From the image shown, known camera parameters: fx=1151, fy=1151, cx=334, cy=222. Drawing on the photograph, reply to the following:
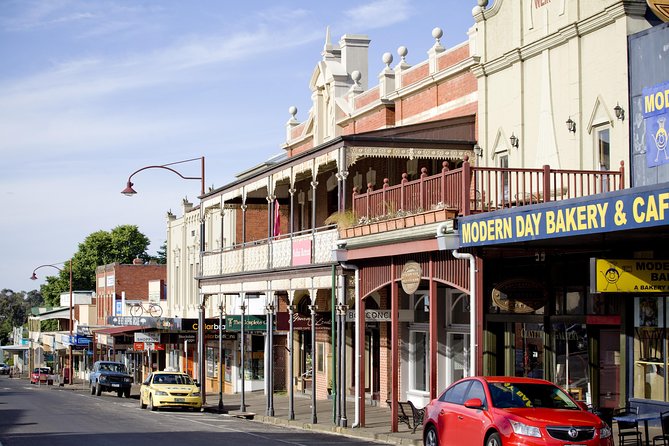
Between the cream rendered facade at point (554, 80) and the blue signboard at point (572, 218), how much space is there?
3.56 meters

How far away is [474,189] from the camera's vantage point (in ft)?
73.4

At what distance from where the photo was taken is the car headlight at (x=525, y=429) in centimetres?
1587

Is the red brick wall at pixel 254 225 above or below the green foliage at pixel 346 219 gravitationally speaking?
above

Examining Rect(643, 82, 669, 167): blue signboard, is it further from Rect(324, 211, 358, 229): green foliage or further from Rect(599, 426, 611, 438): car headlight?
Rect(324, 211, 358, 229): green foliage

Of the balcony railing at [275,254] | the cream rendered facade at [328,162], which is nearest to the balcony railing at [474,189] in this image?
the cream rendered facade at [328,162]

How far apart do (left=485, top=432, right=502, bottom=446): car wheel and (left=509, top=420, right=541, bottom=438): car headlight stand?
34cm

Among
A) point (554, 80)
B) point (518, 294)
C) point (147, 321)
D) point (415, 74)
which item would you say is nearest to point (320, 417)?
point (415, 74)

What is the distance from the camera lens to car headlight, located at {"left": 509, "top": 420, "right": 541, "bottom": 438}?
15867 mm

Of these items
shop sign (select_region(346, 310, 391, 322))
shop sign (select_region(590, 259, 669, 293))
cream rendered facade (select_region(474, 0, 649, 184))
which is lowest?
shop sign (select_region(346, 310, 391, 322))

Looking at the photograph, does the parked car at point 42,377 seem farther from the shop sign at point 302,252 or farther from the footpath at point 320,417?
the shop sign at point 302,252

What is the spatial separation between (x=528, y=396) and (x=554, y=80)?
32.7 feet

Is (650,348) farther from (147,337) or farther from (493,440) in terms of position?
(147,337)

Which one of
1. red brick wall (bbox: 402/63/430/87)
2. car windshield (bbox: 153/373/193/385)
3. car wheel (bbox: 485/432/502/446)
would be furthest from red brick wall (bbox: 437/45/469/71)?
car wheel (bbox: 485/432/502/446)

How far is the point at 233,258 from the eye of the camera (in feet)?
127
